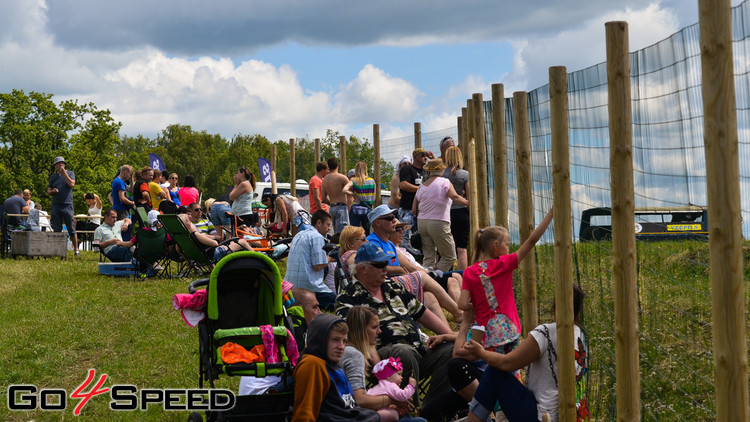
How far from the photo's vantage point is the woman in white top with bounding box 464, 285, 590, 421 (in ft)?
17.1

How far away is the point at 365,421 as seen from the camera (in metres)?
5.25

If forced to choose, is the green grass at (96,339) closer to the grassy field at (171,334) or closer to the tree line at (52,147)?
the grassy field at (171,334)

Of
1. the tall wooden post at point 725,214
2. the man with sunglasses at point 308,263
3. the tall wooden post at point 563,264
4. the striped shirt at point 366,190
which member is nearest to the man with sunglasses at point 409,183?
the striped shirt at point 366,190

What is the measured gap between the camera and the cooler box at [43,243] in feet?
55.9

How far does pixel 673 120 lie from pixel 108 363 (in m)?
5.96

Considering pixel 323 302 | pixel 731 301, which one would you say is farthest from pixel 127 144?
pixel 731 301

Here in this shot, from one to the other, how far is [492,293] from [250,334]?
170 cm

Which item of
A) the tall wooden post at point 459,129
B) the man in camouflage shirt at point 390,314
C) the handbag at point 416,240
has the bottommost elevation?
the man in camouflage shirt at point 390,314

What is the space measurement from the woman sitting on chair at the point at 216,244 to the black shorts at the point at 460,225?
131 inches

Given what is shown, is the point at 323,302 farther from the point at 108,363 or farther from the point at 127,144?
the point at 127,144

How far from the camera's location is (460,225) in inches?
432

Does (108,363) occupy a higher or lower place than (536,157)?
lower

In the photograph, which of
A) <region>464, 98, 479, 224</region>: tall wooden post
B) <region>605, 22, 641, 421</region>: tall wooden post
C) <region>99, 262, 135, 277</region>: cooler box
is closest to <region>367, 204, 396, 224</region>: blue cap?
<region>464, 98, 479, 224</region>: tall wooden post

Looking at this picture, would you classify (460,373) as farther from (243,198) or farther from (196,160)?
(196,160)
